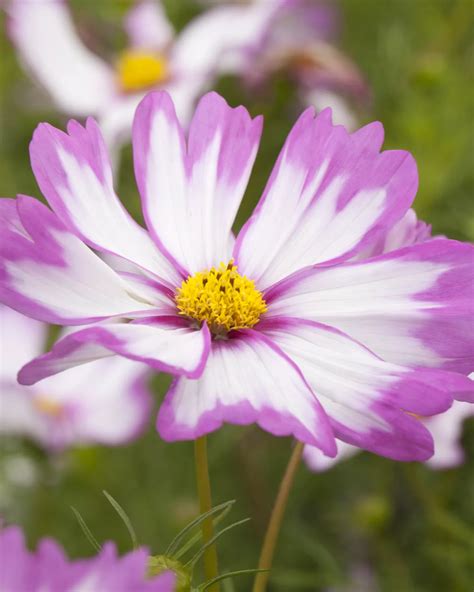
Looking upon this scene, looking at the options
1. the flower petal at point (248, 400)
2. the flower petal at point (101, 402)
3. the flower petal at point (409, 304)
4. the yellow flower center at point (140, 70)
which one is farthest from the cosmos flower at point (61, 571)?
the yellow flower center at point (140, 70)

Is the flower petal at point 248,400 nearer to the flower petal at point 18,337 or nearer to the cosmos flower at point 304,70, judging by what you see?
the flower petal at point 18,337

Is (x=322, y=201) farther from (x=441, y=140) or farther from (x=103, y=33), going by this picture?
(x=103, y=33)

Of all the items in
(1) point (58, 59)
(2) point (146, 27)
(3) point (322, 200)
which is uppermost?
(2) point (146, 27)

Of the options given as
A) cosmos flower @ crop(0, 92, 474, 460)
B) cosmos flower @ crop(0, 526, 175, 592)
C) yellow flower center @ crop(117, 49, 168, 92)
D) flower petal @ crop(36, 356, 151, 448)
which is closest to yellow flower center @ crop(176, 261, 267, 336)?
cosmos flower @ crop(0, 92, 474, 460)

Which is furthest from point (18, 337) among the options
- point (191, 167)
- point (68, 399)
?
point (191, 167)

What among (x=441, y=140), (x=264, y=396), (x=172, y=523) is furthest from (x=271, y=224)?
(x=441, y=140)

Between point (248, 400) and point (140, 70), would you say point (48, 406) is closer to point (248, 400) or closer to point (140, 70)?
point (140, 70)
